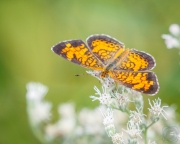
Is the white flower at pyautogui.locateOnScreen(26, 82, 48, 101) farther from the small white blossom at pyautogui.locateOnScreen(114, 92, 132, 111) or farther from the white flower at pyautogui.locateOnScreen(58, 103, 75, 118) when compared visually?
the small white blossom at pyautogui.locateOnScreen(114, 92, 132, 111)

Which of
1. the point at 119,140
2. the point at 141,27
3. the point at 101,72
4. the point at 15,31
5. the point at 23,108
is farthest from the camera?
the point at 15,31

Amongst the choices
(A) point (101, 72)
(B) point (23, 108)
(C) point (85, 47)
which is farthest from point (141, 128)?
(B) point (23, 108)

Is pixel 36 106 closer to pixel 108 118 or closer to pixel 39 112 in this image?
pixel 39 112

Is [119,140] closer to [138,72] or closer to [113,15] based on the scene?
[138,72]

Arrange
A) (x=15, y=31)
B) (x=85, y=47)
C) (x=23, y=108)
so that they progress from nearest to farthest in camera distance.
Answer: (x=85, y=47), (x=23, y=108), (x=15, y=31)

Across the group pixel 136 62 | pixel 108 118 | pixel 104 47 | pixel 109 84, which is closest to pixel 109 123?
pixel 108 118

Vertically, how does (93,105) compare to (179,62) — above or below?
below

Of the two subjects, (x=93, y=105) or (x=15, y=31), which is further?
(x=15, y=31)

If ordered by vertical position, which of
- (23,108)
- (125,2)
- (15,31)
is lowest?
(23,108)
